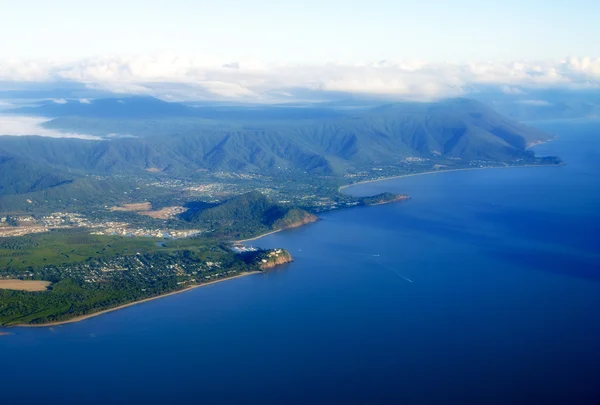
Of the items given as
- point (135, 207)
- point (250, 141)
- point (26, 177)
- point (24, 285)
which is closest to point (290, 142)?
point (250, 141)

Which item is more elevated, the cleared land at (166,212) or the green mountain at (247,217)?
the green mountain at (247,217)

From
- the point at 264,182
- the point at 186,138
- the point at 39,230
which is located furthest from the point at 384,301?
the point at 186,138

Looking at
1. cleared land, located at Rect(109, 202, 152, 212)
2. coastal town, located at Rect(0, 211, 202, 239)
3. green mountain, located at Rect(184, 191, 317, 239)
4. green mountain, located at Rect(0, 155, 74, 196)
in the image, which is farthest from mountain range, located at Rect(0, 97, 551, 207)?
green mountain, located at Rect(184, 191, 317, 239)

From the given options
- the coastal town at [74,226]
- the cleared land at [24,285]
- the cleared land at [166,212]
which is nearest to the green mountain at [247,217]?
the cleared land at [166,212]

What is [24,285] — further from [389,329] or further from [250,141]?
[250,141]

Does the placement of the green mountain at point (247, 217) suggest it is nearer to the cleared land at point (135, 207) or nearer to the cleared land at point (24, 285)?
the cleared land at point (135, 207)

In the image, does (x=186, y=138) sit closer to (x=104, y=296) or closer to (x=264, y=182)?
(x=264, y=182)

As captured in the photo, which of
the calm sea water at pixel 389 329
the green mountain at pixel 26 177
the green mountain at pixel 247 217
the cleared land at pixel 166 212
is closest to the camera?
the calm sea water at pixel 389 329
